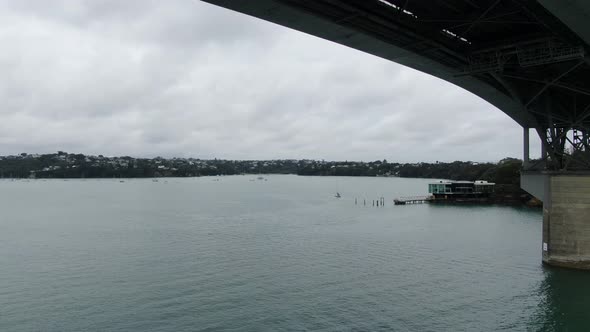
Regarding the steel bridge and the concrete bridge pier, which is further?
the concrete bridge pier

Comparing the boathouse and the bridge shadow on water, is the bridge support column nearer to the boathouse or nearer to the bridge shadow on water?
the bridge shadow on water

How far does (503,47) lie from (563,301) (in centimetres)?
1305

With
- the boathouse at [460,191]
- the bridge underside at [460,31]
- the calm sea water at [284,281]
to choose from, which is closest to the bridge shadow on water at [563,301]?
the calm sea water at [284,281]

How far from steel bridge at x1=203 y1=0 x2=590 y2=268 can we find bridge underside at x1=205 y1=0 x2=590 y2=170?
0.10ft

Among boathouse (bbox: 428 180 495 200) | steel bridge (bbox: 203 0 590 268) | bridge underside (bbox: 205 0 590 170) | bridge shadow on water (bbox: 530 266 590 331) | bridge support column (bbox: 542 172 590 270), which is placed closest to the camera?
bridge underside (bbox: 205 0 590 170)

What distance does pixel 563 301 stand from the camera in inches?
838

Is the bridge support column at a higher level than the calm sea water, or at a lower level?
higher

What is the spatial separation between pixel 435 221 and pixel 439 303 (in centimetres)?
3772

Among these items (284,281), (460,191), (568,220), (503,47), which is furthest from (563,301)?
(460,191)

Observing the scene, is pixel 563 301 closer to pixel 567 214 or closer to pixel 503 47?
pixel 567 214

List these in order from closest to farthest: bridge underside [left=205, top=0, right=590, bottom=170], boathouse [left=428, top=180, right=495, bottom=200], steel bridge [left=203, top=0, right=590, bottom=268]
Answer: bridge underside [left=205, top=0, right=590, bottom=170]
steel bridge [left=203, top=0, right=590, bottom=268]
boathouse [left=428, top=180, right=495, bottom=200]

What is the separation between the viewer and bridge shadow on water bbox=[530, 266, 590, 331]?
60.8ft

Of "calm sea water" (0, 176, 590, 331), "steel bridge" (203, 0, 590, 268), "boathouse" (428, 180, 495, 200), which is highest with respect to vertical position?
"steel bridge" (203, 0, 590, 268)

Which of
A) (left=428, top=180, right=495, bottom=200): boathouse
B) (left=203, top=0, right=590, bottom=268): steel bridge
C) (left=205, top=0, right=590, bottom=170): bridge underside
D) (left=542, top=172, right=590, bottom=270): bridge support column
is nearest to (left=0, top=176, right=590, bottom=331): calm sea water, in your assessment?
(left=542, top=172, right=590, bottom=270): bridge support column
